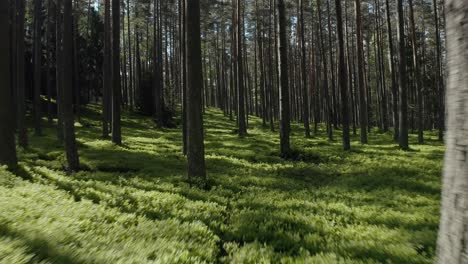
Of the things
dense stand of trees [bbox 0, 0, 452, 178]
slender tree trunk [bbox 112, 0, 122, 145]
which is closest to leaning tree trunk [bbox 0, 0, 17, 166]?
dense stand of trees [bbox 0, 0, 452, 178]

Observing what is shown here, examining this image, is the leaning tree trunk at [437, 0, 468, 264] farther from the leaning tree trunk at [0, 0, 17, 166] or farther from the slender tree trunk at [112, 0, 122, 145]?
the slender tree trunk at [112, 0, 122, 145]

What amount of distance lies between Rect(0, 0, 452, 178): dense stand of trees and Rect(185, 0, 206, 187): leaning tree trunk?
34 mm

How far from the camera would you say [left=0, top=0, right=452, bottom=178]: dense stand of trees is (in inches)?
603

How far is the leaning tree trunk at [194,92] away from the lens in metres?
12.7

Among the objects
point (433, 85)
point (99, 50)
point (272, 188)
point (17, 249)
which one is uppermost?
point (99, 50)

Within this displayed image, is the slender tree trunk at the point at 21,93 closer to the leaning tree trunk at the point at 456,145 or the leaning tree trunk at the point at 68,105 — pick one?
the leaning tree trunk at the point at 68,105

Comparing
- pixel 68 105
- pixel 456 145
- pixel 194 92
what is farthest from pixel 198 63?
pixel 456 145

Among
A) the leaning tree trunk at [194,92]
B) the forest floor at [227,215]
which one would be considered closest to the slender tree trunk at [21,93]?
the forest floor at [227,215]

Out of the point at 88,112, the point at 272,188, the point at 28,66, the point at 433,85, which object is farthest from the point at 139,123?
the point at 433,85

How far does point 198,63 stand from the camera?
42.2 feet

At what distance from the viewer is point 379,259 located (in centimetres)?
534

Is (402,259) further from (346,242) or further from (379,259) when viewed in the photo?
(346,242)

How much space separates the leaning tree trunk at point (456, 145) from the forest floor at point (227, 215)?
9.17 feet

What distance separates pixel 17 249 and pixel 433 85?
47.5 metres
